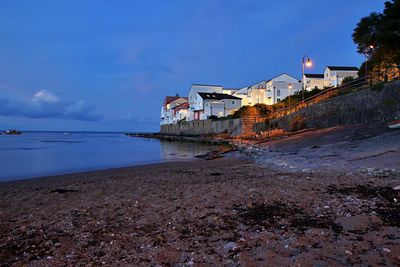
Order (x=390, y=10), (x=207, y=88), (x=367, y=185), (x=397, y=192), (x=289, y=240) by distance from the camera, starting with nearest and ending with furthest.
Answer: (x=289, y=240) < (x=397, y=192) < (x=367, y=185) < (x=390, y=10) < (x=207, y=88)

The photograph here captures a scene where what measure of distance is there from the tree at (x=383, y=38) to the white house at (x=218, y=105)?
138 ft

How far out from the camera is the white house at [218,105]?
231 ft

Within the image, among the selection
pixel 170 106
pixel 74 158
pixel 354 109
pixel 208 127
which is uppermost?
pixel 170 106

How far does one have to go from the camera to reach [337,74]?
205 ft

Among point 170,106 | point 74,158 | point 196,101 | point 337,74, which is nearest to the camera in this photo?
point 74,158

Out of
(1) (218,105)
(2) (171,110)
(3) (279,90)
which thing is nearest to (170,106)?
(2) (171,110)

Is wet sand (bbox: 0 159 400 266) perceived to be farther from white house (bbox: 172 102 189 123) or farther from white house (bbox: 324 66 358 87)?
white house (bbox: 172 102 189 123)

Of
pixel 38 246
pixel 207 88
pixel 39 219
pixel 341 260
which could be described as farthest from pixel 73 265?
pixel 207 88

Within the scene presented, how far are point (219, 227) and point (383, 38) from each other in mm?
27651

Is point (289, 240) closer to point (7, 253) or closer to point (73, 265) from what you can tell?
point (73, 265)

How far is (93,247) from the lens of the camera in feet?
12.7

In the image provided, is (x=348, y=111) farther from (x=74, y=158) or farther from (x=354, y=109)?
(x=74, y=158)

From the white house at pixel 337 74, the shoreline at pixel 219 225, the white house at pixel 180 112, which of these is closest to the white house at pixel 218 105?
the white house at pixel 180 112

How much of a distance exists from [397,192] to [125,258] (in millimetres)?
5257
